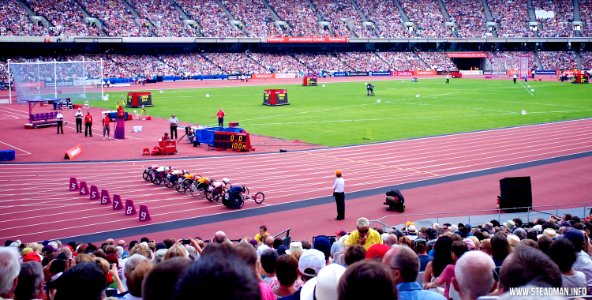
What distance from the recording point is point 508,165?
100ft

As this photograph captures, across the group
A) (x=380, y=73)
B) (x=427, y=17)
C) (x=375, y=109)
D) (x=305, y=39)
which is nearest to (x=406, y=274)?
(x=375, y=109)

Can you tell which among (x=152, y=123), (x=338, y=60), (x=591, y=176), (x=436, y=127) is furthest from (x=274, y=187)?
(x=338, y=60)

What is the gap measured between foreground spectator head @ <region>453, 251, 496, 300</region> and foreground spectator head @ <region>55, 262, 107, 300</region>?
A: 2711 mm

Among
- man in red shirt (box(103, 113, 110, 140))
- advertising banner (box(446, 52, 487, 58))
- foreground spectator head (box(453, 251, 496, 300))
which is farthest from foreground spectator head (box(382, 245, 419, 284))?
advertising banner (box(446, 52, 487, 58))

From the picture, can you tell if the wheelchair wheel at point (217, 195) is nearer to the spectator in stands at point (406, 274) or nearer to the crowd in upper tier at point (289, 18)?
the spectator in stands at point (406, 274)

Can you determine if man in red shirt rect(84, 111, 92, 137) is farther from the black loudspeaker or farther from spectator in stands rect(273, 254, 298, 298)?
spectator in stands rect(273, 254, 298, 298)

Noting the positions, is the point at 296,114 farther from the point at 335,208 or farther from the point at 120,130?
the point at 335,208

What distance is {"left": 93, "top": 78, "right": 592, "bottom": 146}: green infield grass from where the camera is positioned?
43125 millimetres

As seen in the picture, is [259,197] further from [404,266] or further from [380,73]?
→ [380,73]

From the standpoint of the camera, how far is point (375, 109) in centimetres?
5575

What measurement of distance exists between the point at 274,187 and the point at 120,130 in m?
17.6

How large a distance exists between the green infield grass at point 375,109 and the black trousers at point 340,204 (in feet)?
52.3

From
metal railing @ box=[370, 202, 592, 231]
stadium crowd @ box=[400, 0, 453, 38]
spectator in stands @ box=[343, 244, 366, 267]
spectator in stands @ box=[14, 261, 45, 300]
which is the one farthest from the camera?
stadium crowd @ box=[400, 0, 453, 38]

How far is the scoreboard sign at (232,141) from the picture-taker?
3519 cm
